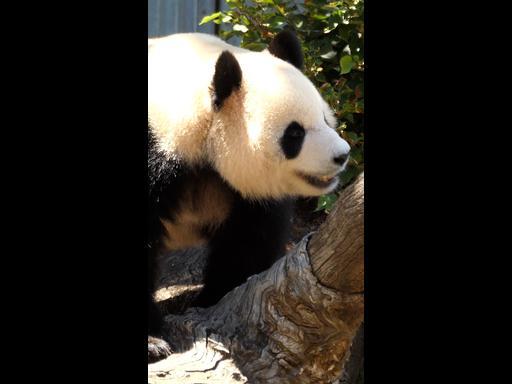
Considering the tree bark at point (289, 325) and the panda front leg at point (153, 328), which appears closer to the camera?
the tree bark at point (289, 325)

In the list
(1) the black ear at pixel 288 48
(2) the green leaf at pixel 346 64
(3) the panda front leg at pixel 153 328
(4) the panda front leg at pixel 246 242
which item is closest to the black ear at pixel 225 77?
(1) the black ear at pixel 288 48

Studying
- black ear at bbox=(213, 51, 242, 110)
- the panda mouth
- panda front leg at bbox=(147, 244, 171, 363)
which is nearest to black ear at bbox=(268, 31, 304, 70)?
black ear at bbox=(213, 51, 242, 110)

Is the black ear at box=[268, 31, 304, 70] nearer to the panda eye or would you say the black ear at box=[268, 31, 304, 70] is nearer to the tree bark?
the panda eye

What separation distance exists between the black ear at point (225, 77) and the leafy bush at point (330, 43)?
879 mm

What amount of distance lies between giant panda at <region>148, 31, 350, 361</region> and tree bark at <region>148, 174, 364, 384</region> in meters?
0.23

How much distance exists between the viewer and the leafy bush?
3762mm

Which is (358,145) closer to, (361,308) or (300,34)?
(300,34)

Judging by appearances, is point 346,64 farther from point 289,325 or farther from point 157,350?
point 157,350

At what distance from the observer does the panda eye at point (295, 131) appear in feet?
9.32

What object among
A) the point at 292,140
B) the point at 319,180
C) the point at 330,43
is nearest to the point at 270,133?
the point at 292,140

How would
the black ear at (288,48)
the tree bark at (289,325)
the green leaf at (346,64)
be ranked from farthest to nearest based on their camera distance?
the green leaf at (346,64) → the black ear at (288,48) → the tree bark at (289,325)

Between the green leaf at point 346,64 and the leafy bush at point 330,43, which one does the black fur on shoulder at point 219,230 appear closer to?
the leafy bush at point 330,43

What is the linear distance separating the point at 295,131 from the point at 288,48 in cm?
53
